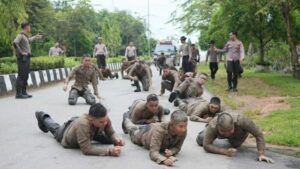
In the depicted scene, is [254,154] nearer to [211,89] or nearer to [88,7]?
[211,89]

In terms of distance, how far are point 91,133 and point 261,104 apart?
7580 mm

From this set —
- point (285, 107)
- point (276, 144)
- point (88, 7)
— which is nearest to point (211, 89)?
point (285, 107)

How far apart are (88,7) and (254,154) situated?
44.5 metres

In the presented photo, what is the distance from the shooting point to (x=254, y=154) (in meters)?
8.41

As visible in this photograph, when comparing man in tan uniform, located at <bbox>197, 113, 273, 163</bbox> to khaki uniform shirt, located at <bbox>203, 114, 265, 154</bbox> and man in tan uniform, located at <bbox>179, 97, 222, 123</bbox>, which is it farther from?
man in tan uniform, located at <bbox>179, 97, 222, 123</bbox>

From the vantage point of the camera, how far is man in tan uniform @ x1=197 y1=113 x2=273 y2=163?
7830 mm

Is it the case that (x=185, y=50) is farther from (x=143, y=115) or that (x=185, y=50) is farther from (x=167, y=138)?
(x=167, y=138)

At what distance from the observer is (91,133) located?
25.5 ft

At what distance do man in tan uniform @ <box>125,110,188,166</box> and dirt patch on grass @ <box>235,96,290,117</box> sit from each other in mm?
5170

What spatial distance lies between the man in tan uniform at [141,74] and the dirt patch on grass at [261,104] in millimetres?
3429

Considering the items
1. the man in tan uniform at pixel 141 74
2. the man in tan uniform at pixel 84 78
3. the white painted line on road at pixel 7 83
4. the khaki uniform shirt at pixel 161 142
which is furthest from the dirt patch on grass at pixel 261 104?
the white painted line on road at pixel 7 83

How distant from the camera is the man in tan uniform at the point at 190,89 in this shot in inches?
550

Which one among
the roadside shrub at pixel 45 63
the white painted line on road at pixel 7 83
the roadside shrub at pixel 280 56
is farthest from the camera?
the roadside shrub at pixel 280 56

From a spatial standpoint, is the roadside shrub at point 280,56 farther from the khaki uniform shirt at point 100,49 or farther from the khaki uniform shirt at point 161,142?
the khaki uniform shirt at point 161,142
